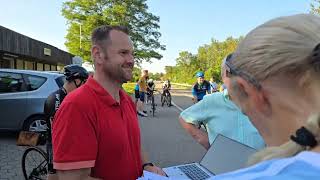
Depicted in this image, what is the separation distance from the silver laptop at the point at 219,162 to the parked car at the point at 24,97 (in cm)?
Result: 858

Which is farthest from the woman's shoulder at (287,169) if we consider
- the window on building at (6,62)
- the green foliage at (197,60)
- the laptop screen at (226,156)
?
the green foliage at (197,60)

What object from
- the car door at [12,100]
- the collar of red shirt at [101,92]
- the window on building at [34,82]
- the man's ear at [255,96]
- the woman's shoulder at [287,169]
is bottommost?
the car door at [12,100]

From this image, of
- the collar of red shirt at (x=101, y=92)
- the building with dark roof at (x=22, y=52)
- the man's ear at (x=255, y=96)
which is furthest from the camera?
the building with dark roof at (x=22, y=52)

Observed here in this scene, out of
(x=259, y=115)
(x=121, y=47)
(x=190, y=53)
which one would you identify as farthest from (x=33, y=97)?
(x=190, y=53)

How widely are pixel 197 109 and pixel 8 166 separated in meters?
5.27

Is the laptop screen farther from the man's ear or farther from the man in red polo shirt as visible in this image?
the man's ear

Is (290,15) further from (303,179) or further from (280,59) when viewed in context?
(303,179)

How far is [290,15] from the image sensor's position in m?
1.20

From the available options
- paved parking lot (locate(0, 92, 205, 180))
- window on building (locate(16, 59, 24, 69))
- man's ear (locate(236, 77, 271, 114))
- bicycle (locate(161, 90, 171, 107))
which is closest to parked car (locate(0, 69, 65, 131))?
paved parking lot (locate(0, 92, 205, 180))

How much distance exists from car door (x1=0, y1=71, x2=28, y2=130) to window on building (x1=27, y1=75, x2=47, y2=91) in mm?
146

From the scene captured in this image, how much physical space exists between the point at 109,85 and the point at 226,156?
86cm

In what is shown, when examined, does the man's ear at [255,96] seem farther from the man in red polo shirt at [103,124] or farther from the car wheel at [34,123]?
the car wheel at [34,123]

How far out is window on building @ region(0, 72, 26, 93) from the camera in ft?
35.9

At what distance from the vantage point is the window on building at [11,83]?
1093 cm
